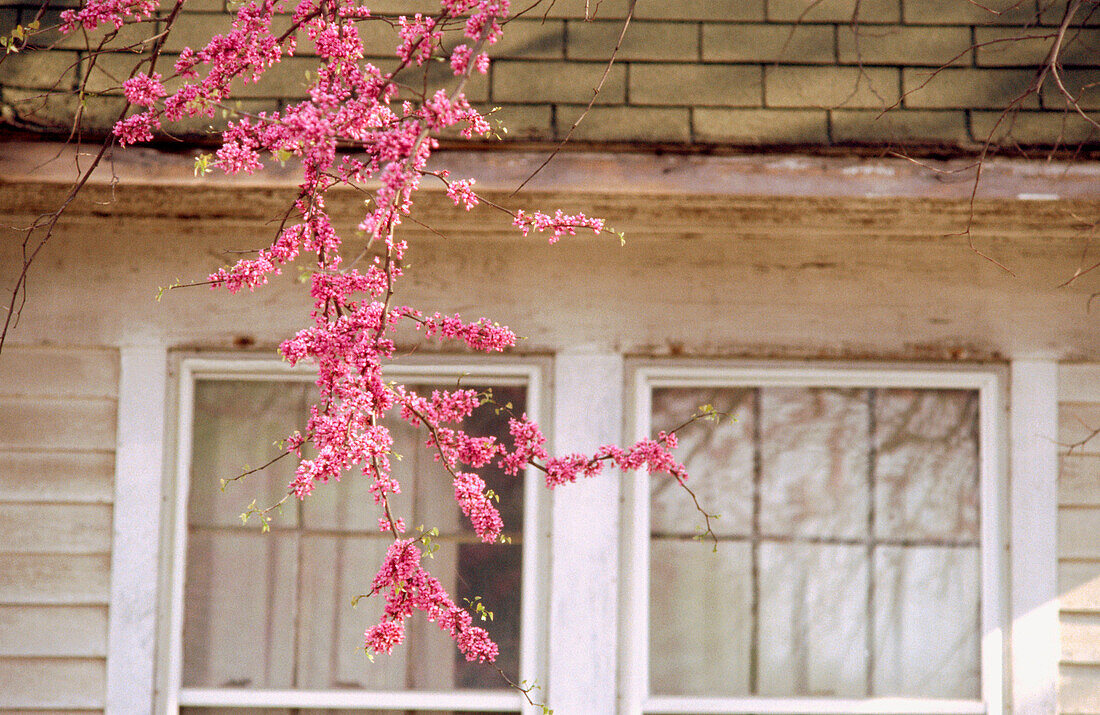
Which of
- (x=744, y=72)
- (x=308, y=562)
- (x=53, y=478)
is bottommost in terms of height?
(x=308, y=562)

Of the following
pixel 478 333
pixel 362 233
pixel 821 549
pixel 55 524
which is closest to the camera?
pixel 362 233

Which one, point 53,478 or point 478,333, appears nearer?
point 478,333

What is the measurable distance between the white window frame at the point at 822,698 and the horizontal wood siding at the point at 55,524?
142 cm

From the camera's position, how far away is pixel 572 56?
2402 mm

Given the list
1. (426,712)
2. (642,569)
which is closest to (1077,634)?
(642,569)

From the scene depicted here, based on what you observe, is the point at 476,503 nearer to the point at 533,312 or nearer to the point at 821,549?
the point at 533,312

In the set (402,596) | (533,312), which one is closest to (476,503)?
(402,596)

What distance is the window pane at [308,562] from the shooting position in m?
2.57

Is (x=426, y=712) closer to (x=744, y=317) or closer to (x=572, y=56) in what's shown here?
(x=744, y=317)

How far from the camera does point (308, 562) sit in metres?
2.61

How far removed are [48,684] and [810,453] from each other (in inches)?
84.7

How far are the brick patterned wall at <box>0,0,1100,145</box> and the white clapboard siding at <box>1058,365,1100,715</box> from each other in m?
0.73

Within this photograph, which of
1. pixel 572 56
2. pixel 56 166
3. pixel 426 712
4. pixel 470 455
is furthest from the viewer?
pixel 426 712

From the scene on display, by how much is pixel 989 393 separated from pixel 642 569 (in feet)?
3.55
